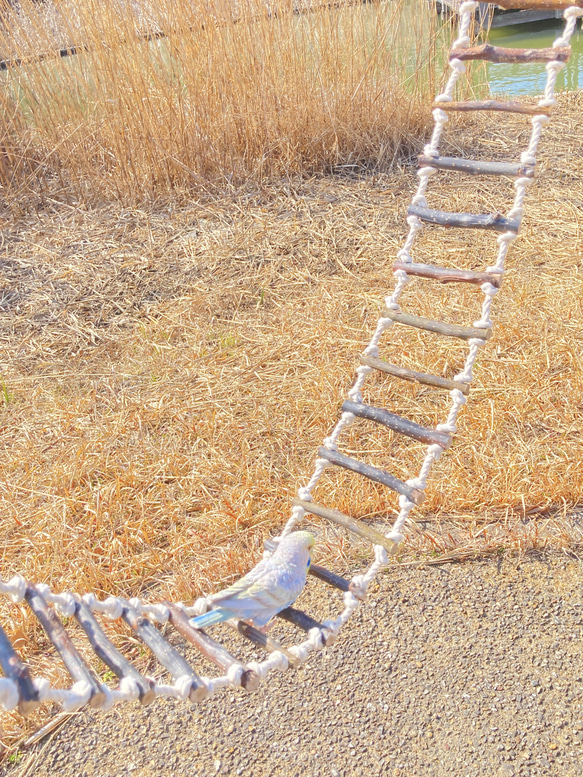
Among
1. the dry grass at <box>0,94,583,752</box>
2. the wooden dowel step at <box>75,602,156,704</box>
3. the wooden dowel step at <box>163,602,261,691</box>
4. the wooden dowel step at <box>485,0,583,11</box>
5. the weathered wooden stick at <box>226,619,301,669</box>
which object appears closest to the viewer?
the wooden dowel step at <box>75,602,156,704</box>

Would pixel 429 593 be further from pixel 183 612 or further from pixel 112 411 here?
pixel 112 411

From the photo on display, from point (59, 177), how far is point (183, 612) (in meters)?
3.47

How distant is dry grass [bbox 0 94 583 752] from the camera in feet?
6.14

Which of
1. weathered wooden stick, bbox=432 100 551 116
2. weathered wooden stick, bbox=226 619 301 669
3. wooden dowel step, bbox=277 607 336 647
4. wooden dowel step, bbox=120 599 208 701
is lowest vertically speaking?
wooden dowel step, bbox=277 607 336 647

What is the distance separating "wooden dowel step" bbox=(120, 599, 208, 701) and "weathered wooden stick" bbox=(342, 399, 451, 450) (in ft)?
1.91

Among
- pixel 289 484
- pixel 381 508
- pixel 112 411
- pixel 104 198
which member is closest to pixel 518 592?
pixel 381 508

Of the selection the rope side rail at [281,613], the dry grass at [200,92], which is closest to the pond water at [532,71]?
the dry grass at [200,92]

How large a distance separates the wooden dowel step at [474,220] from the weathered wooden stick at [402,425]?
1.29 ft

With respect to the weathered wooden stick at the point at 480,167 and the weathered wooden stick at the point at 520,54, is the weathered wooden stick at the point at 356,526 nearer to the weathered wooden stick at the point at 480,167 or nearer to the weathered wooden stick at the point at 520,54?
the weathered wooden stick at the point at 480,167

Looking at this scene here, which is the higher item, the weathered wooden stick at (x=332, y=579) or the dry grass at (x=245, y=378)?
the weathered wooden stick at (x=332, y=579)

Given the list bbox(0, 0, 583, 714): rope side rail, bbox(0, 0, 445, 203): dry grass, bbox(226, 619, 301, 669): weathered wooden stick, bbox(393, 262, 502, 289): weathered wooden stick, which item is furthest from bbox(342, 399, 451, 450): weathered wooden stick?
bbox(0, 0, 445, 203): dry grass

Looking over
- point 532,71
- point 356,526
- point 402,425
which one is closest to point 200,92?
point 402,425

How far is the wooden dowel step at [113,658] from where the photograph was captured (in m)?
0.93

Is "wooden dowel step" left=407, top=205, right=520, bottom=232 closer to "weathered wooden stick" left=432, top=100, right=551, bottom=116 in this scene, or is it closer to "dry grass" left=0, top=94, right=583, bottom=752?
"weathered wooden stick" left=432, top=100, right=551, bottom=116
